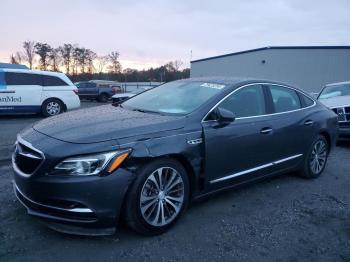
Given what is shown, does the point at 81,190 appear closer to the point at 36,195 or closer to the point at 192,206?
the point at 36,195

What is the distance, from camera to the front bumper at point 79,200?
2760 mm

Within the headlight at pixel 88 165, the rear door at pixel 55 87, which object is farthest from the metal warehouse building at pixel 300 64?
the headlight at pixel 88 165

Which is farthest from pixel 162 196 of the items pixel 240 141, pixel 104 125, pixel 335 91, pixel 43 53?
pixel 43 53

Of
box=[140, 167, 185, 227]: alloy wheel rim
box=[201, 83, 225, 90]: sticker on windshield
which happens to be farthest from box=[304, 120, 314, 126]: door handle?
box=[140, 167, 185, 227]: alloy wheel rim

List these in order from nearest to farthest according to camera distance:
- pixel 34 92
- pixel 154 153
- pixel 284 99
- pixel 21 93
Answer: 1. pixel 154 153
2. pixel 284 99
3. pixel 21 93
4. pixel 34 92

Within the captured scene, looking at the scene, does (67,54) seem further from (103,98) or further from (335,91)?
(335,91)

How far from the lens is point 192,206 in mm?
3979

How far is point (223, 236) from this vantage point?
3.32 metres

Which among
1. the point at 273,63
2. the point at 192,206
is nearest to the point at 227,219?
the point at 192,206

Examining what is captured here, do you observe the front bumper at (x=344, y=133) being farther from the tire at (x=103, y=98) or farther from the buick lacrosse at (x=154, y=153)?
the tire at (x=103, y=98)

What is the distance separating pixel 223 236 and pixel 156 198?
77 centimetres

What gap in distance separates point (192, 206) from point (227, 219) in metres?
0.47

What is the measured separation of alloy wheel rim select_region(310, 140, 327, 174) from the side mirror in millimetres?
2191

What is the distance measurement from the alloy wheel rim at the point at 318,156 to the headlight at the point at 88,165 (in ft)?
11.5
